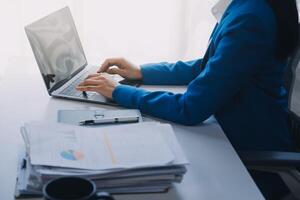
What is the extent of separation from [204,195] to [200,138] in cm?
27

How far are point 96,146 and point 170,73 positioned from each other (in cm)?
64

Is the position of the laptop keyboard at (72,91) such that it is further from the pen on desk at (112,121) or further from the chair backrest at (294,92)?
the chair backrest at (294,92)

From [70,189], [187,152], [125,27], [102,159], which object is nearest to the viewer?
[70,189]

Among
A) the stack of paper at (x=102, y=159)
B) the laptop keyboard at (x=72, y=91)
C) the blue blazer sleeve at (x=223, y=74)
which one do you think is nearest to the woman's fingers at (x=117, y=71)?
the laptop keyboard at (x=72, y=91)

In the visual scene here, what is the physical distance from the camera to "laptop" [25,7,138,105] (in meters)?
1.35

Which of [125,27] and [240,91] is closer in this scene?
[240,91]

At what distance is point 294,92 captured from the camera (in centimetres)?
142

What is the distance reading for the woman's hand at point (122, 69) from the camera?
153cm

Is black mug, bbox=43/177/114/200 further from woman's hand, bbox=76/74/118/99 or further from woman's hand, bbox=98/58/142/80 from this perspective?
woman's hand, bbox=98/58/142/80

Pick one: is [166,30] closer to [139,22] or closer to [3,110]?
[139,22]

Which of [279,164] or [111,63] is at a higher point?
[111,63]

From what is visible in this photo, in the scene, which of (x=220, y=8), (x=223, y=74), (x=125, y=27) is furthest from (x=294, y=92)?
(x=125, y=27)

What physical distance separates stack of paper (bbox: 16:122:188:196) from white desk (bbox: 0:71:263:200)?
0.03 m

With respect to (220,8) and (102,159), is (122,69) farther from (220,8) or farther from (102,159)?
(102,159)
